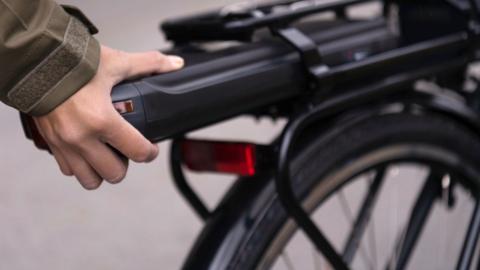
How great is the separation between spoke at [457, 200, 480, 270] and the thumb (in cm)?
73

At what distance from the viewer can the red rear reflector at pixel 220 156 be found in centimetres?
140

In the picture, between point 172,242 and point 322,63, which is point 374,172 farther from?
point 172,242

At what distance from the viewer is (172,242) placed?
333cm

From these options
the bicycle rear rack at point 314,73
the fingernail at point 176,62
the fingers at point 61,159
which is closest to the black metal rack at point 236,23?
the bicycle rear rack at point 314,73

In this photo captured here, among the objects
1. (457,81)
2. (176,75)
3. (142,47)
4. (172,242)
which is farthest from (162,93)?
(142,47)

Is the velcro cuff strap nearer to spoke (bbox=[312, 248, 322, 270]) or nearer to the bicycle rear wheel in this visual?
the bicycle rear wheel

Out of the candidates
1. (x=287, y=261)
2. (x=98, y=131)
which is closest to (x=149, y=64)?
(x=98, y=131)

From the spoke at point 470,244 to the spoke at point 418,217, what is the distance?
130 mm

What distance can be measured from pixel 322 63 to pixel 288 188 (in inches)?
9.5

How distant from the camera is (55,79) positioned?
1072 mm

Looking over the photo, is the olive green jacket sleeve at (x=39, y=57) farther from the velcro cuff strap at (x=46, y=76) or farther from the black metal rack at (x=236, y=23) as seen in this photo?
the black metal rack at (x=236, y=23)

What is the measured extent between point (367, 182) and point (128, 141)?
31.3 inches

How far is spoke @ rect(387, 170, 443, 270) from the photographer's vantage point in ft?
5.68

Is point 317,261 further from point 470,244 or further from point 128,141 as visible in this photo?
point 128,141
